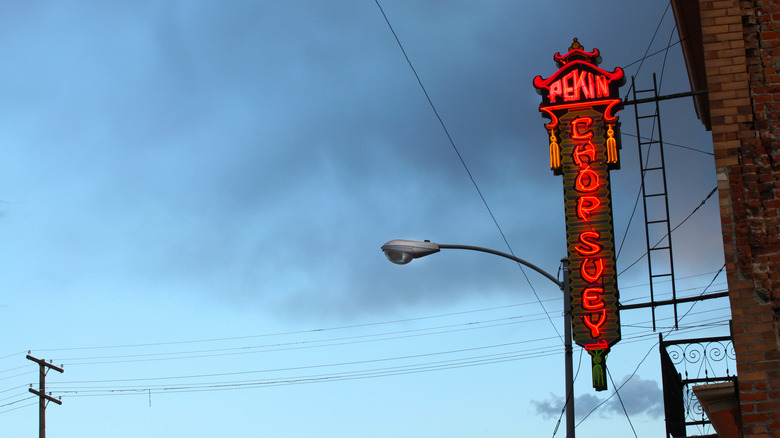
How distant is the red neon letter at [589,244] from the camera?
1362cm

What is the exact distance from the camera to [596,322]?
1357 cm

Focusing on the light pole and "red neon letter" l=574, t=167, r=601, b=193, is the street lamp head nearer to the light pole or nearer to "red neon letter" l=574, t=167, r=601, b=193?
the light pole

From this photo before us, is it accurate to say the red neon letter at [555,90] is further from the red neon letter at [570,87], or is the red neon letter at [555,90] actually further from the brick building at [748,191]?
the brick building at [748,191]

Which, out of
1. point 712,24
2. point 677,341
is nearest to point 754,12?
point 712,24

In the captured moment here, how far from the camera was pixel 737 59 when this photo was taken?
9.77m

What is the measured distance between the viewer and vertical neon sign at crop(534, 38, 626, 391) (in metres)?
13.6

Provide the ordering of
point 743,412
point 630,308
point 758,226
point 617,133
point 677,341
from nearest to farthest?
point 743,412
point 758,226
point 677,341
point 630,308
point 617,133

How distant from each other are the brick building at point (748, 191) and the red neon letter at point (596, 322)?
358 cm

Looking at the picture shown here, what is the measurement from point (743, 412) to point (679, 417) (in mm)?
3597

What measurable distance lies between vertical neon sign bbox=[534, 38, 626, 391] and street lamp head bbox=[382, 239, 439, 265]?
8.23 feet

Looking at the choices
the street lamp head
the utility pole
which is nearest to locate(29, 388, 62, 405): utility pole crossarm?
the utility pole

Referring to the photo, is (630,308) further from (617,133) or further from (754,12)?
(754,12)

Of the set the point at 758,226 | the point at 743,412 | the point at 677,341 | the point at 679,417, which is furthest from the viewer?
the point at 679,417

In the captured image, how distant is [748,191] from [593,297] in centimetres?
462
